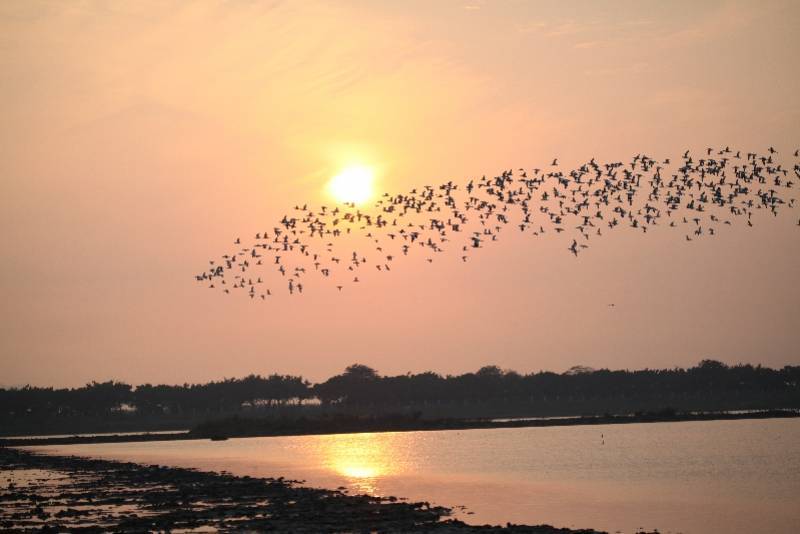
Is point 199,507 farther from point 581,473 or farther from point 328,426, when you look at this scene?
point 328,426

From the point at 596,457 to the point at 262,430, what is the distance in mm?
83423

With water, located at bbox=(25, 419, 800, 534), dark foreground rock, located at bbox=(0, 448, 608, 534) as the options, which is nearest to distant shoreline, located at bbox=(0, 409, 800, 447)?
water, located at bbox=(25, 419, 800, 534)

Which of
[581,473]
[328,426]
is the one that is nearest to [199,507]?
[581,473]

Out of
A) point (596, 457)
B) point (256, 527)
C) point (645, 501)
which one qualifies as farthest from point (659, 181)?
point (596, 457)

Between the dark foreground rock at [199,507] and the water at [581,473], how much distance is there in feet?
14.2

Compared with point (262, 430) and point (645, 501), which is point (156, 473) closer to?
point (645, 501)

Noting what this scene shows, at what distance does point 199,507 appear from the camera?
50938mm

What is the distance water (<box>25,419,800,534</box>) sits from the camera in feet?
170

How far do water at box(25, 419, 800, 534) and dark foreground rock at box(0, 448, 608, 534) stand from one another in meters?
4.33

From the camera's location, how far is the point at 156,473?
74750mm

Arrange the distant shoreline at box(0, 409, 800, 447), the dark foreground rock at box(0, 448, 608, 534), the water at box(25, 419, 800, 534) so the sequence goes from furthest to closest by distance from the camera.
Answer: the distant shoreline at box(0, 409, 800, 447)
the water at box(25, 419, 800, 534)
the dark foreground rock at box(0, 448, 608, 534)

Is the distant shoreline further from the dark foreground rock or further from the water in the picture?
the dark foreground rock

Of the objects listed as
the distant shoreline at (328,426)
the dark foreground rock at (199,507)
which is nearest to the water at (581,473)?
the dark foreground rock at (199,507)

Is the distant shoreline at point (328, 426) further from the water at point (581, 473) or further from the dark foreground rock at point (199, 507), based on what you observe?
the dark foreground rock at point (199, 507)
